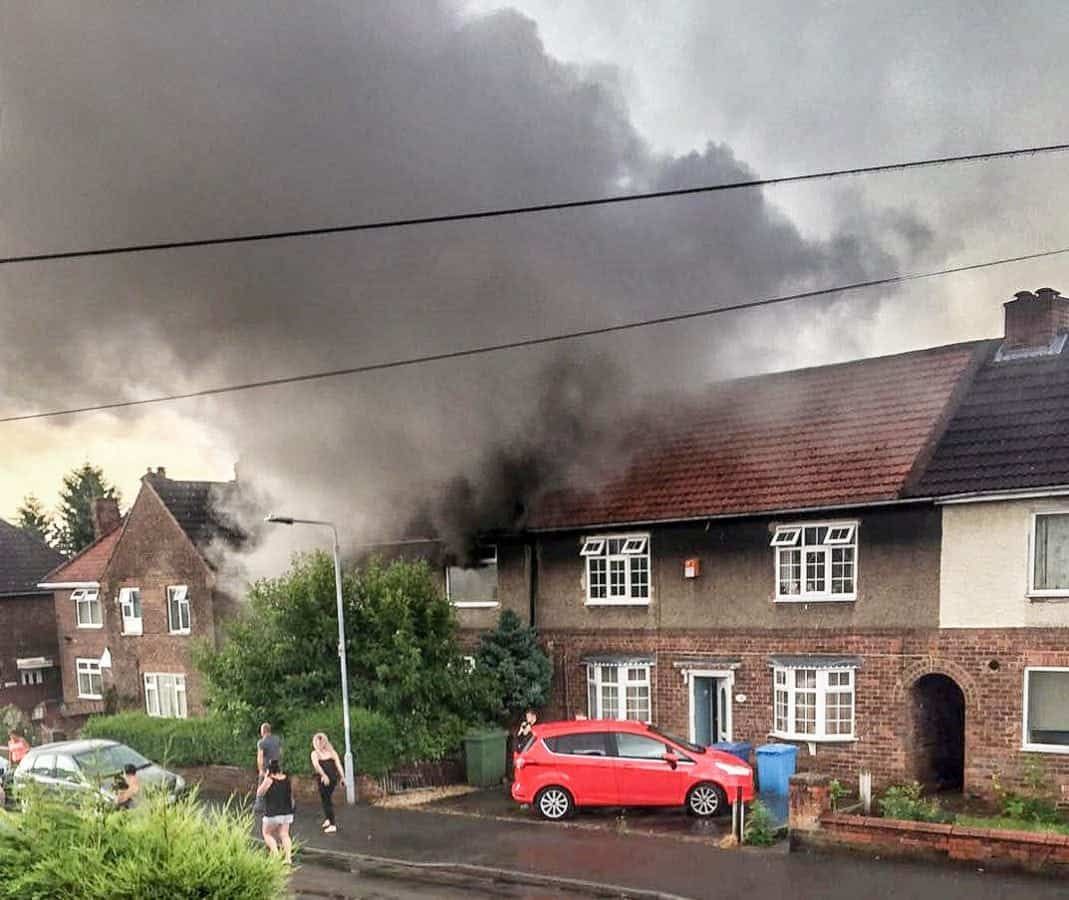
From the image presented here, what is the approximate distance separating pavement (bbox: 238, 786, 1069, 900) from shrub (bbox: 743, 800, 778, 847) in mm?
168

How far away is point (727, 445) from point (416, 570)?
602cm

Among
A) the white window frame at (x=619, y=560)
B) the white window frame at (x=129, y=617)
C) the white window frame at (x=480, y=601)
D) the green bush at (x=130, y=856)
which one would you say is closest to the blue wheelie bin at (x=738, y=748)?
the white window frame at (x=619, y=560)

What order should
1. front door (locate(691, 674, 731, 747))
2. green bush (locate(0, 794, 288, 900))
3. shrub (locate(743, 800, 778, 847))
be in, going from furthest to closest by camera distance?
front door (locate(691, 674, 731, 747)), shrub (locate(743, 800, 778, 847)), green bush (locate(0, 794, 288, 900))

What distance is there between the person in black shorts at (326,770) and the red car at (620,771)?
8.35 feet

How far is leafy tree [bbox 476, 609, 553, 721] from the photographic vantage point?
53.7ft

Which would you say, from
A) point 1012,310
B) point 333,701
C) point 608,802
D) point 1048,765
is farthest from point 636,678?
point 1012,310

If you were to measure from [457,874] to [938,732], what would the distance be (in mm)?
7894

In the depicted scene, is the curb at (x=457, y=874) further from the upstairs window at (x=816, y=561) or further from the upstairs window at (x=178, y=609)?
the upstairs window at (x=178, y=609)

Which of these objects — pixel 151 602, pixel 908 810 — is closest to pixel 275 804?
pixel 908 810

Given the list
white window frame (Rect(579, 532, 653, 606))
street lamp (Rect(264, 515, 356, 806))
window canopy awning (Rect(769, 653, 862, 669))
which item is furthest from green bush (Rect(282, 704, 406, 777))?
window canopy awning (Rect(769, 653, 862, 669))

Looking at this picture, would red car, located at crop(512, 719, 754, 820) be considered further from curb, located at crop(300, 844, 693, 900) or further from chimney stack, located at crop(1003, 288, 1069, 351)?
chimney stack, located at crop(1003, 288, 1069, 351)

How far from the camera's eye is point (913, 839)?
9.90m

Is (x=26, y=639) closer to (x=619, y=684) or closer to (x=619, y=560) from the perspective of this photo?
(x=619, y=684)

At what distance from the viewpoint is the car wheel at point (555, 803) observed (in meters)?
12.6
